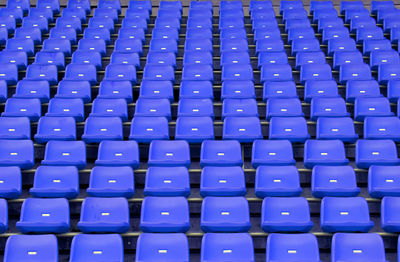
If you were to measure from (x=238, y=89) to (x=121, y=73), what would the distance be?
41.7 inches

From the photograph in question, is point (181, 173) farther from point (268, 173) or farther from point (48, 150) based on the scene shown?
point (48, 150)

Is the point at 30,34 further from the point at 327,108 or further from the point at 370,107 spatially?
the point at 370,107

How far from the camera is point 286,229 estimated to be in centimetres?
339

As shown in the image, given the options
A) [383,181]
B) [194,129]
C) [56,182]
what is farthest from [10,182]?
[383,181]

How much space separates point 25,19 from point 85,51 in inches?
44.6

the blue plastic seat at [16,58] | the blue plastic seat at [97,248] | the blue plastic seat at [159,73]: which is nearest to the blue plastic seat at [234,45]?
the blue plastic seat at [159,73]

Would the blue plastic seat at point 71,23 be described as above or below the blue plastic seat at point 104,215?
above

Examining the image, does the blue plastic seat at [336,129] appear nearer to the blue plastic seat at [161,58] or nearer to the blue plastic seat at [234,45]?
the blue plastic seat at [234,45]

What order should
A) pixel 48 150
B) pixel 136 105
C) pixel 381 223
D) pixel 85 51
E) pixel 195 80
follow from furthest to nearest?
1. pixel 85 51
2. pixel 195 80
3. pixel 136 105
4. pixel 48 150
5. pixel 381 223

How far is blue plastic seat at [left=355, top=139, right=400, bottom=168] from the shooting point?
3.92 metres

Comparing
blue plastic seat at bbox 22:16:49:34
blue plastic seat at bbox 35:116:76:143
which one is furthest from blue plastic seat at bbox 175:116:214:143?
blue plastic seat at bbox 22:16:49:34

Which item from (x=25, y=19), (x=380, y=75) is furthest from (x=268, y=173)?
(x=25, y=19)

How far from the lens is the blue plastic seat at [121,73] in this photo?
487 centimetres

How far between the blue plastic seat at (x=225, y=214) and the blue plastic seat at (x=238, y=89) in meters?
1.32
